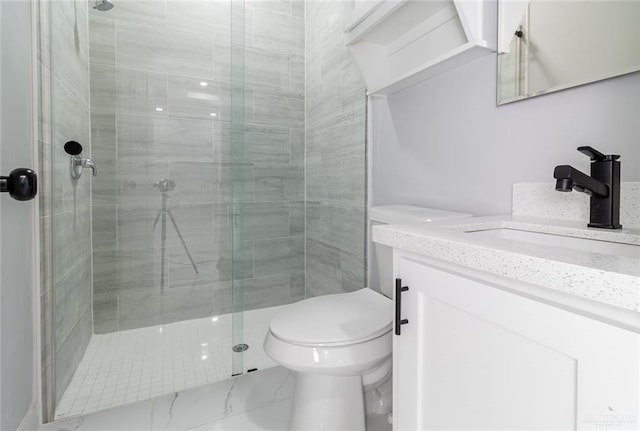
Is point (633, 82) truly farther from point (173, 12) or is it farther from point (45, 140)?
point (173, 12)

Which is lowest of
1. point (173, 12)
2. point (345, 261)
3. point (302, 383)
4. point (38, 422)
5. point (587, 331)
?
point (38, 422)

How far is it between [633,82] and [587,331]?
2.23 ft

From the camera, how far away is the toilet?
44.3 inches

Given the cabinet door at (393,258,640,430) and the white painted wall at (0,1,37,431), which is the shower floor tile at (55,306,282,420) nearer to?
the white painted wall at (0,1,37,431)

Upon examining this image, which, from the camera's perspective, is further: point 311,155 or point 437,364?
point 311,155

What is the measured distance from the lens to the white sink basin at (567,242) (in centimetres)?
71

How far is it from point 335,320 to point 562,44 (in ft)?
3.54

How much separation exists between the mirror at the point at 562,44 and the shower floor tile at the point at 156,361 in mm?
1681

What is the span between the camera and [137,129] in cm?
193

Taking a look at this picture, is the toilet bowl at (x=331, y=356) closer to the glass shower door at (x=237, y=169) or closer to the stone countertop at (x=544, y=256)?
the stone countertop at (x=544, y=256)

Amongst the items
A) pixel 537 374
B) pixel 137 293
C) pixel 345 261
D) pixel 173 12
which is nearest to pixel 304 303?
pixel 345 261

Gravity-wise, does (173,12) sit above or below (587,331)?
above

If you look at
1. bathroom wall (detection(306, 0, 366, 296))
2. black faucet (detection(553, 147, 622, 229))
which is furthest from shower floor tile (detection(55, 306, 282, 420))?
black faucet (detection(553, 147, 622, 229))

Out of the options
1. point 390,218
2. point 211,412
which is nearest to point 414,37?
point 390,218
